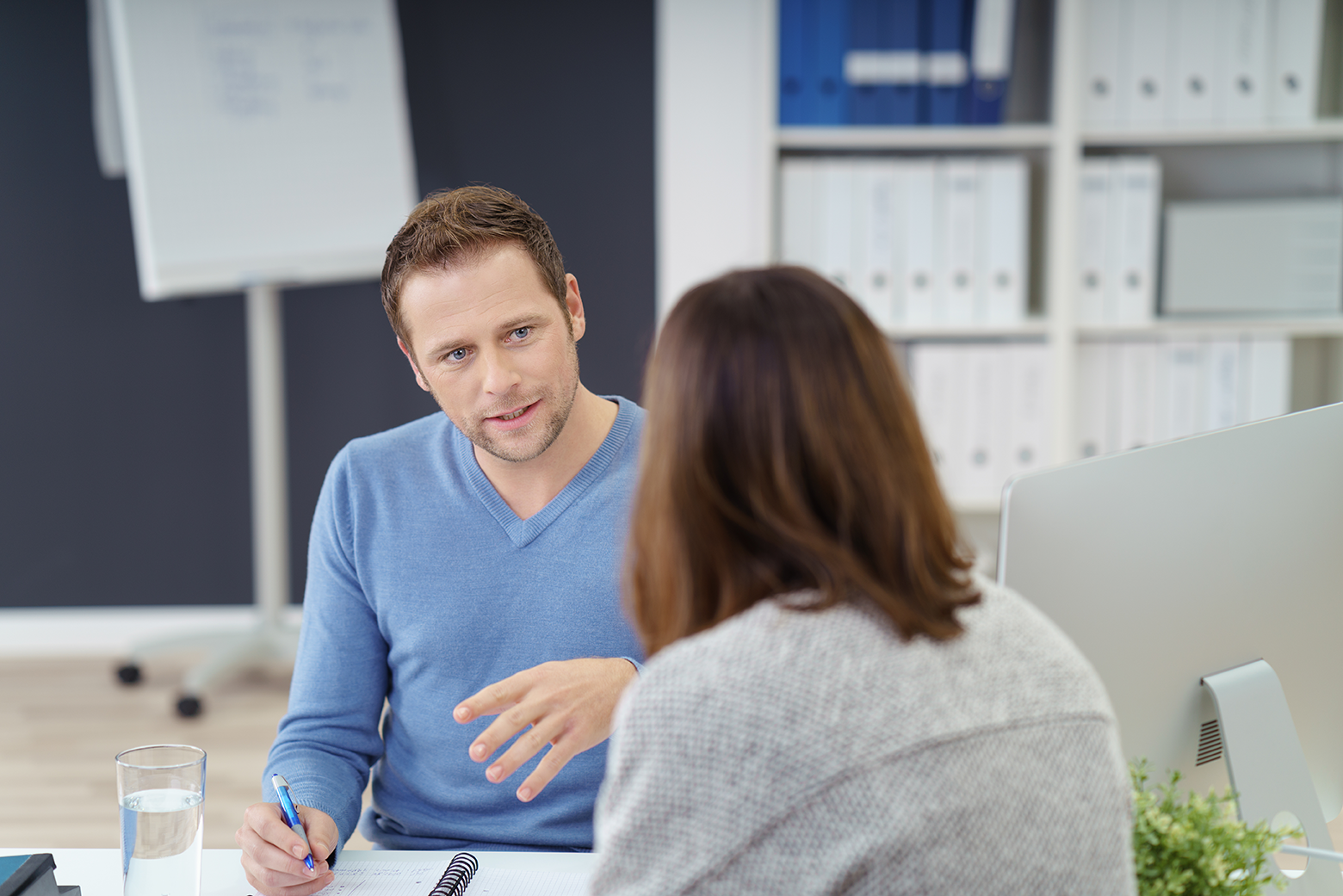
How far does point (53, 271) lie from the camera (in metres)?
3.12

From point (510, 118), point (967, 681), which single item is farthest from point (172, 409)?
point (967, 681)

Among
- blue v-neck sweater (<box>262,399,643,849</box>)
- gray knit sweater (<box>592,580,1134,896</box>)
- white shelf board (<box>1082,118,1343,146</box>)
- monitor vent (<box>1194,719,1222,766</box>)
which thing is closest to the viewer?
gray knit sweater (<box>592,580,1134,896</box>)

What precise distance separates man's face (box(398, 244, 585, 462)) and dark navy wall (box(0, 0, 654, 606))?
1.95m

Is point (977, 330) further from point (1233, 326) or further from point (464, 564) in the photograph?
point (464, 564)

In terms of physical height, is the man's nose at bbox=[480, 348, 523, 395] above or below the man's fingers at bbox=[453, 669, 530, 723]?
above

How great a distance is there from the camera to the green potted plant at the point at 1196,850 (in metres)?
0.69

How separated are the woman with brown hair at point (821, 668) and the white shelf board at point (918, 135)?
6.58 feet

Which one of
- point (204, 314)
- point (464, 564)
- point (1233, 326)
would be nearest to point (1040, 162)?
point (1233, 326)

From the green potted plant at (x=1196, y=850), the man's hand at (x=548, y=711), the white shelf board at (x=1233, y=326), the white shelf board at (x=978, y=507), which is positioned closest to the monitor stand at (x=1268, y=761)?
the green potted plant at (x=1196, y=850)

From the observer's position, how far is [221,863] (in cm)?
93

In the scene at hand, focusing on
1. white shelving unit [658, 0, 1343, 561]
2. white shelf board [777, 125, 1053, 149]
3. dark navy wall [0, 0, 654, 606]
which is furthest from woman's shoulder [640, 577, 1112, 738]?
dark navy wall [0, 0, 654, 606]

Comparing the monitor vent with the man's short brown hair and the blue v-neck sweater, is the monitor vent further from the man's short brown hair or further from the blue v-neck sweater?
the man's short brown hair

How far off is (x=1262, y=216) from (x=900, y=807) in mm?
2489

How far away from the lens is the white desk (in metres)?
0.88
